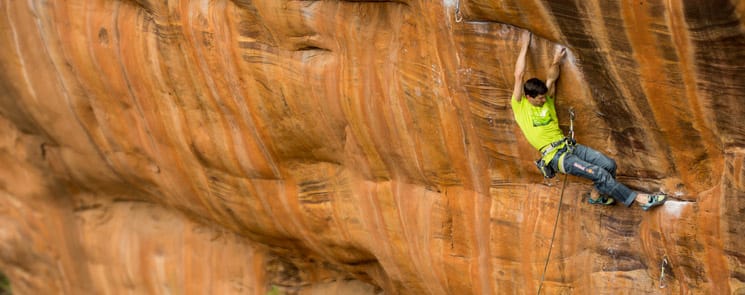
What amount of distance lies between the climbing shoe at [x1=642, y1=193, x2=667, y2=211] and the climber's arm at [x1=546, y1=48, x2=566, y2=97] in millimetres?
1119

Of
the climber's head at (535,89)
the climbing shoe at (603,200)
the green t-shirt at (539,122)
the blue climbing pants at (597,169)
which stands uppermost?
the climber's head at (535,89)

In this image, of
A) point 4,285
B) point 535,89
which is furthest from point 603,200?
point 4,285

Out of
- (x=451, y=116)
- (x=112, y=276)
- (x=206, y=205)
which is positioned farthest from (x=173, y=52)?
(x=112, y=276)

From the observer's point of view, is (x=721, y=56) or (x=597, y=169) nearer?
(x=721, y=56)

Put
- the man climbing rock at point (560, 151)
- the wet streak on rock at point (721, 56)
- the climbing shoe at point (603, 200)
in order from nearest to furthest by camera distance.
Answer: the wet streak on rock at point (721, 56), the man climbing rock at point (560, 151), the climbing shoe at point (603, 200)

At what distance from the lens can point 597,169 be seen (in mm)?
8578

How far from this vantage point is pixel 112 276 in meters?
13.9

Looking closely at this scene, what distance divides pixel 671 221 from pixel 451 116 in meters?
1.95

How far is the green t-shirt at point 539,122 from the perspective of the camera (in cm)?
851

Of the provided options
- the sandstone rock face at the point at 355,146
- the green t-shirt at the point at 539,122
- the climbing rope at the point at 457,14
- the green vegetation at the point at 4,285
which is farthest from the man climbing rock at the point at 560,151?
the green vegetation at the point at 4,285

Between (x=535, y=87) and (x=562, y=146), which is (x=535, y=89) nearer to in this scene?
(x=535, y=87)

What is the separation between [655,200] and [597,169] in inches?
20.6

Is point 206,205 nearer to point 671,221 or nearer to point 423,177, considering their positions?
point 423,177

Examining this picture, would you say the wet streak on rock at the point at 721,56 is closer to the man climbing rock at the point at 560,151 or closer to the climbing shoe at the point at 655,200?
the climbing shoe at the point at 655,200
